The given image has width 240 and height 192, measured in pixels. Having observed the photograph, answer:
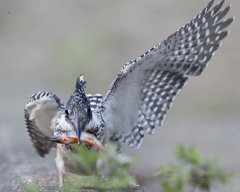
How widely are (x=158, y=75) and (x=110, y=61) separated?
5.56 m

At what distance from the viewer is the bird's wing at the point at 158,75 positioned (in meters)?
4.48

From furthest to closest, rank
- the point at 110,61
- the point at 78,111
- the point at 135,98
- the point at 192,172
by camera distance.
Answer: the point at 110,61 < the point at 135,98 < the point at 78,111 < the point at 192,172

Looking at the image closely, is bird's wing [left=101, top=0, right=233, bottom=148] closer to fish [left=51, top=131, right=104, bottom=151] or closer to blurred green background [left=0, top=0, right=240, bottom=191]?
fish [left=51, top=131, right=104, bottom=151]

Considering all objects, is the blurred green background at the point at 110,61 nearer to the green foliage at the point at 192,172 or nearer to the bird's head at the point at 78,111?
the bird's head at the point at 78,111

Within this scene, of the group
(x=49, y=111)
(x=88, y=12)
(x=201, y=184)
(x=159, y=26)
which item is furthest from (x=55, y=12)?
(x=201, y=184)

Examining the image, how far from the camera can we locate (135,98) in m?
5.00

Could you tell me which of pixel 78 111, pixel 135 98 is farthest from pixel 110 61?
pixel 78 111

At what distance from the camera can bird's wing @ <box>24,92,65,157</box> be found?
4.88 m

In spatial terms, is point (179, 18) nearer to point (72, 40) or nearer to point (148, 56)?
point (72, 40)

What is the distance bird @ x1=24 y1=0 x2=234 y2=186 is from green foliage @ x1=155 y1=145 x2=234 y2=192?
4.23ft

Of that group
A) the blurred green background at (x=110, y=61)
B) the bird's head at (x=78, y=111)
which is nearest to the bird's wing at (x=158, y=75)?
the bird's head at (x=78, y=111)

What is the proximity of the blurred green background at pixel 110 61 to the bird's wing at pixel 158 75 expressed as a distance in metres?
1.39

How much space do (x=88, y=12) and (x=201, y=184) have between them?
9.01m

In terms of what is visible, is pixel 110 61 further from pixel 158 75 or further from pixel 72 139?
pixel 72 139
